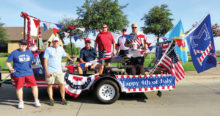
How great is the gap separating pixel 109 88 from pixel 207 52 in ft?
10.4

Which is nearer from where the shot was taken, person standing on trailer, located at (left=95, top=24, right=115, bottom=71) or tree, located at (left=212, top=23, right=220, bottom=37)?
person standing on trailer, located at (left=95, top=24, right=115, bottom=71)

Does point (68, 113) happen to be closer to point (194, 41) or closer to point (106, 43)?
point (106, 43)

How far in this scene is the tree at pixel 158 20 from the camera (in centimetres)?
2333

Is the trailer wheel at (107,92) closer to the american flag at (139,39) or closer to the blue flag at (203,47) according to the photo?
the american flag at (139,39)

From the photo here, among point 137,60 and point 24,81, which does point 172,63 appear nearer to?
point 137,60

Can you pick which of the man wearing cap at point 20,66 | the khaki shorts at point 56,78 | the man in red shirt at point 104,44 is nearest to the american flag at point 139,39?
the man in red shirt at point 104,44

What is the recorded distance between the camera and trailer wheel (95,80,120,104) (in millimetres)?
4238

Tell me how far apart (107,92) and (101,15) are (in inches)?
579

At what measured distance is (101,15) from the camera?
17.9 meters

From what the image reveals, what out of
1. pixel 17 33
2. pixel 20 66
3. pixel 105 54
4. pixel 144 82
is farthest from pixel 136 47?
pixel 17 33

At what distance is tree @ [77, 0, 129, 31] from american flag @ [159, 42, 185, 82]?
12.7 m

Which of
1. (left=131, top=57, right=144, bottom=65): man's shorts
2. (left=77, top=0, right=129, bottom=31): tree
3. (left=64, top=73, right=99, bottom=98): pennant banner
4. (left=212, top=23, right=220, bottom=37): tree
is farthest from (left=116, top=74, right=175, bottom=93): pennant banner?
(left=212, top=23, right=220, bottom=37): tree

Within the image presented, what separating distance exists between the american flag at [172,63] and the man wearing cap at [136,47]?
24.3 inches

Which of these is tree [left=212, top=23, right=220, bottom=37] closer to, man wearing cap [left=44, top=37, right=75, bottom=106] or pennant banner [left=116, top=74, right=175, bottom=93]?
pennant banner [left=116, top=74, right=175, bottom=93]
